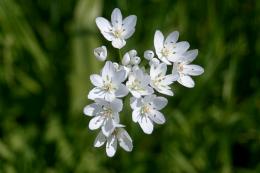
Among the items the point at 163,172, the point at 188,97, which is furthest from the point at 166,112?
the point at 163,172

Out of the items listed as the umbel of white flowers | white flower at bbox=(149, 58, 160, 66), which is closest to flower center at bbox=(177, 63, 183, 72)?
the umbel of white flowers

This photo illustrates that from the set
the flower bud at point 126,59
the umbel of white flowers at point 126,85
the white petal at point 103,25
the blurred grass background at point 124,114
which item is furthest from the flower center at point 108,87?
the blurred grass background at point 124,114

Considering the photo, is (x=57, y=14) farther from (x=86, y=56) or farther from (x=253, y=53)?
(x=253, y=53)

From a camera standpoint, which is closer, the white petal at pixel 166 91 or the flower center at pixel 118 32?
the white petal at pixel 166 91

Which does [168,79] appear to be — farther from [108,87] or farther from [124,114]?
[124,114]

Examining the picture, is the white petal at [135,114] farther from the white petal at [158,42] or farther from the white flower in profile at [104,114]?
the white petal at [158,42]

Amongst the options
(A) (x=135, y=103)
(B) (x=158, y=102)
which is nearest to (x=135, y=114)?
(A) (x=135, y=103)
